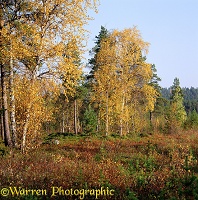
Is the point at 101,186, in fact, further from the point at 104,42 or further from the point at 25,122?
the point at 104,42

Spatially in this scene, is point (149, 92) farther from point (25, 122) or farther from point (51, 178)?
point (51, 178)

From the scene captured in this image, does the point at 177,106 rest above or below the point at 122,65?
below

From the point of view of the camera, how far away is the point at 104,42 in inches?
998

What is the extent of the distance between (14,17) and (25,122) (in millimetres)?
5478

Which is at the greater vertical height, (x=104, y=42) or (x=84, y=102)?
(x=104, y=42)

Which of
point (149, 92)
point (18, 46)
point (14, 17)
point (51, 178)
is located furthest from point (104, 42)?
point (51, 178)

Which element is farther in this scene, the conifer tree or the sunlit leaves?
the conifer tree

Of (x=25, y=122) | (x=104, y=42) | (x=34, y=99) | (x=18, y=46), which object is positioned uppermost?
(x=104, y=42)

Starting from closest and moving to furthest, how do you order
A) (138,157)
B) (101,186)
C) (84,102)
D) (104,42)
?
(101,186)
(138,157)
(104,42)
(84,102)

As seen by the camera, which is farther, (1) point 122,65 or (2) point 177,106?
(2) point 177,106

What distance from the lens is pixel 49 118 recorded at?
13.0 m

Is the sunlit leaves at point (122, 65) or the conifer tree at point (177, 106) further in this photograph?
the conifer tree at point (177, 106)

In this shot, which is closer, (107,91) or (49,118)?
(49,118)

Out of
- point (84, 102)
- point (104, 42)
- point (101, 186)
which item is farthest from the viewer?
point (84, 102)
